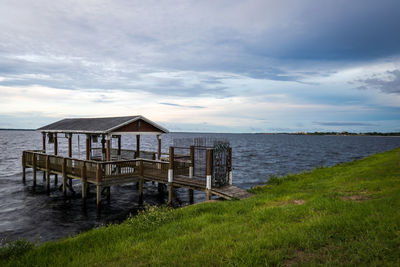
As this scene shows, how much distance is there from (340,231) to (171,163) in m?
11.5

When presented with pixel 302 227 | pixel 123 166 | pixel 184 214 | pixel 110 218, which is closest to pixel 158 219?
pixel 184 214

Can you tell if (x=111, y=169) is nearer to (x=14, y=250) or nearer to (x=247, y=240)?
(x=14, y=250)

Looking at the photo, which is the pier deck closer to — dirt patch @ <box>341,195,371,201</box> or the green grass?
dirt patch @ <box>341,195,371,201</box>

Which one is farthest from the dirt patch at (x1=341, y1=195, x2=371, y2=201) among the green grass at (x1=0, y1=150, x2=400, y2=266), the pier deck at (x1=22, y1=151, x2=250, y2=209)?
the pier deck at (x1=22, y1=151, x2=250, y2=209)

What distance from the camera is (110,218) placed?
16484 mm

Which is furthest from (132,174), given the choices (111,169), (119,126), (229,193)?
(229,193)

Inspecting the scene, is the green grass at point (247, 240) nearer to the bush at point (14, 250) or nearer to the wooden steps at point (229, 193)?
the bush at point (14, 250)

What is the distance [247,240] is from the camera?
674 centimetres

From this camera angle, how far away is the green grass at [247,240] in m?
5.72

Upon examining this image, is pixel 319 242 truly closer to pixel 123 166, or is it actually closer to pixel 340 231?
pixel 340 231

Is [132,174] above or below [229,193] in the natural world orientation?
above

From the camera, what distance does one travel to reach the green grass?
18.8ft

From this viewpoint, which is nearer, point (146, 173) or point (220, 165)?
point (220, 165)

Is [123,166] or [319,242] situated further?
[123,166]
